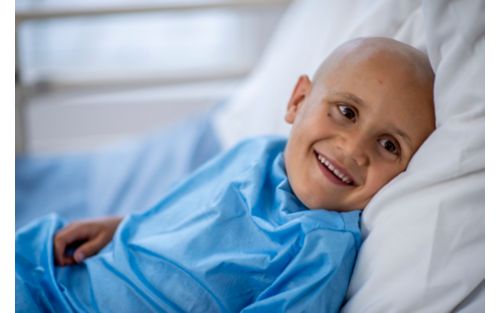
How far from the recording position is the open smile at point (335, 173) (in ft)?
3.26

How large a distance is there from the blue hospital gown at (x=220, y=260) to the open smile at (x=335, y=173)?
0.05 metres

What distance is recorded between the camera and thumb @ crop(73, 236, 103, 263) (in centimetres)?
116

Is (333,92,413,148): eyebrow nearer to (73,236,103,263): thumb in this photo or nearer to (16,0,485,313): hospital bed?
(16,0,485,313): hospital bed

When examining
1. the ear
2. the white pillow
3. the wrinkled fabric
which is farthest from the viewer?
the wrinkled fabric

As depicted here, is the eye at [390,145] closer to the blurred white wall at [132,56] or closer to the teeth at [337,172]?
the teeth at [337,172]

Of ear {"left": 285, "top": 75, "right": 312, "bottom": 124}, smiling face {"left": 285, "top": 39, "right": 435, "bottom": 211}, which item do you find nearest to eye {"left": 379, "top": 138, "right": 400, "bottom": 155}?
smiling face {"left": 285, "top": 39, "right": 435, "bottom": 211}

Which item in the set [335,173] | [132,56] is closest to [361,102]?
[335,173]

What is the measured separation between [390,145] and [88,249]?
1.91 ft

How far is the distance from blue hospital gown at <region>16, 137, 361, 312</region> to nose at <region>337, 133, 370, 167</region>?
95mm

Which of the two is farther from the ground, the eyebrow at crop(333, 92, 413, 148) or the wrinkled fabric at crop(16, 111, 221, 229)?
the eyebrow at crop(333, 92, 413, 148)

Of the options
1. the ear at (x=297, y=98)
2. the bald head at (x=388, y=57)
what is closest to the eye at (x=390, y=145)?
the bald head at (x=388, y=57)

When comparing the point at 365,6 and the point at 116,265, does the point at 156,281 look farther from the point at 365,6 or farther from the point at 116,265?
the point at 365,6

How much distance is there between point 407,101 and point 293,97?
0.25 metres

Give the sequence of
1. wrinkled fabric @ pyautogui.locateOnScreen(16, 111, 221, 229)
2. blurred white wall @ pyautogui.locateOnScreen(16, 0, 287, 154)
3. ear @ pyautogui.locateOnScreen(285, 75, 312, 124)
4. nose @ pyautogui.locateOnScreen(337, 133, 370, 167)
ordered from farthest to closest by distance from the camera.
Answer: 1. blurred white wall @ pyautogui.locateOnScreen(16, 0, 287, 154)
2. wrinkled fabric @ pyautogui.locateOnScreen(16, 111, 221, 229)
3. ear @ pyautogui.locateOnScreen(285, 75, 312, 124)
4. nose @ pyautogui.locateOnScreen(337, 133, 370, 167)
